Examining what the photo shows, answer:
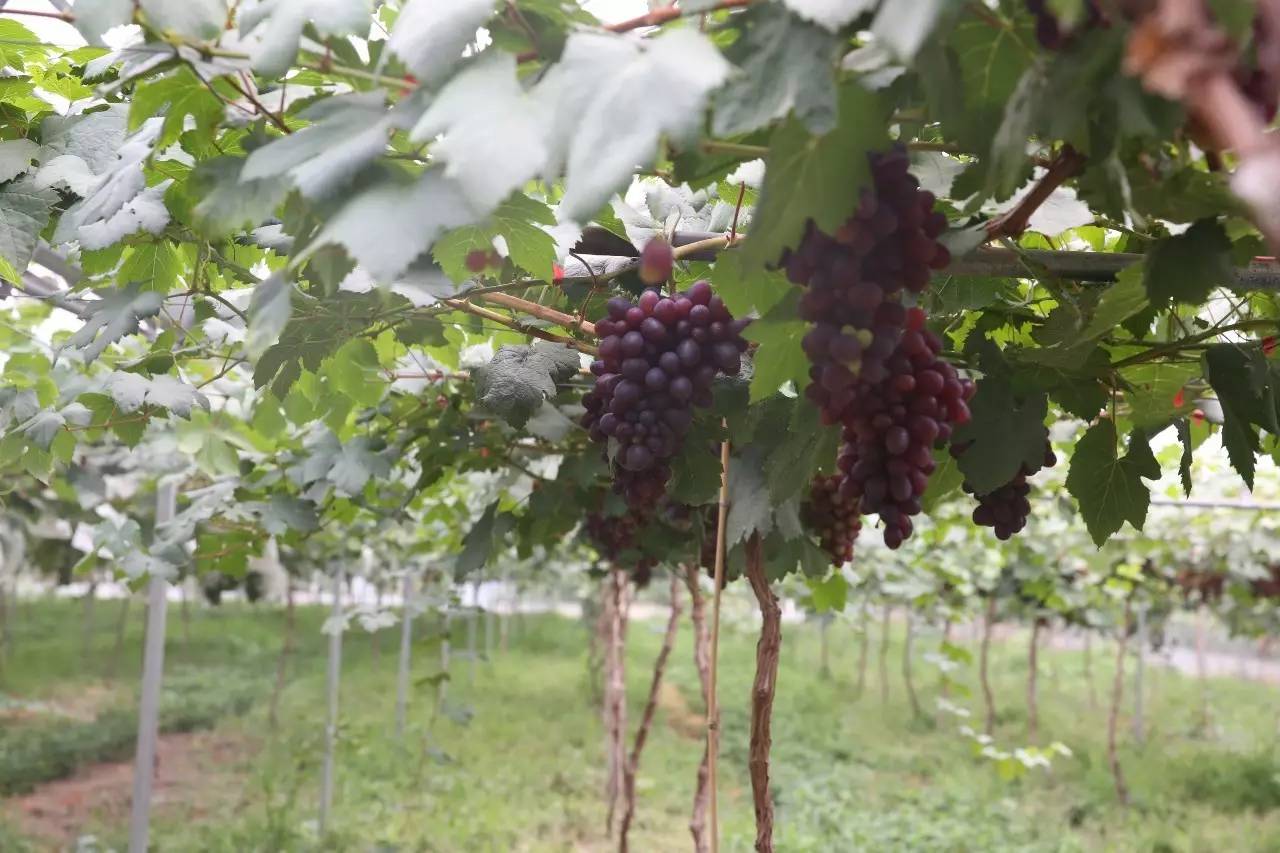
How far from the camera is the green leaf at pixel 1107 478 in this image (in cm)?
129

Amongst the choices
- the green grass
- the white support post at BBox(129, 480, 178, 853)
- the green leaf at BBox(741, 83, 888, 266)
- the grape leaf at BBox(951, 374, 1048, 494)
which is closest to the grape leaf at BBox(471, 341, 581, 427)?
the grape leaf at BBox(951, 374, 1048, 494)

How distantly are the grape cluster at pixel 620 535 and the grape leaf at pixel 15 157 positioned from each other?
141 centimetres

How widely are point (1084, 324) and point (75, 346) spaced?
136 centimetres

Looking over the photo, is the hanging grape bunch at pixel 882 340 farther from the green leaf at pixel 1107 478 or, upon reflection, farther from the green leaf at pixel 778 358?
the green leaf at pixel 1107 478

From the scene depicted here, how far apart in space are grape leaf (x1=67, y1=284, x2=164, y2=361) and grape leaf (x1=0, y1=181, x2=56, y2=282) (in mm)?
113

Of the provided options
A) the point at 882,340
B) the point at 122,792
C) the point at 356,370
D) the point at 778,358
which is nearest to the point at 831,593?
the point at 356,370

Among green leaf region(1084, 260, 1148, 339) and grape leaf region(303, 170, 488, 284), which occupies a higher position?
green leaf region(1084, 260, 1148, 339)

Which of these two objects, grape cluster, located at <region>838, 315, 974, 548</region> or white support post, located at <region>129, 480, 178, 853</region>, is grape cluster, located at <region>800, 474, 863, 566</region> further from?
white support post, located at <region>129, 480, 178, 853</region>

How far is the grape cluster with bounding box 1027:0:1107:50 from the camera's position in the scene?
0.58m

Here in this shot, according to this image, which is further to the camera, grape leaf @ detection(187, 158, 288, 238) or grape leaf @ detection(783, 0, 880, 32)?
grape leaf @ detection(187, 158, 288, 238)

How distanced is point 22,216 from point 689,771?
292 inches

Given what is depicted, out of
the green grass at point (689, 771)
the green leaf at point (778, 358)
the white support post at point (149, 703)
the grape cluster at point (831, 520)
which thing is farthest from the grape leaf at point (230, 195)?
the green grass at point (689, 771)

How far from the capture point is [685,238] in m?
1.30

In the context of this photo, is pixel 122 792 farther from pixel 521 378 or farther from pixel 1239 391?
pixel 1239 391
